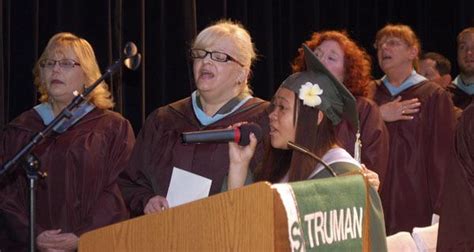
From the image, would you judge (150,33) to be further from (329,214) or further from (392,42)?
(329,214)

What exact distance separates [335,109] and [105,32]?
2.52 meters

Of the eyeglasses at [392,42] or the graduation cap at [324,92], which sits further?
the eyeglasses at [392,42]

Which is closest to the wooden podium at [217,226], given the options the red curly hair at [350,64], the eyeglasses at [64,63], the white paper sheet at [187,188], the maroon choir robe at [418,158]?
the white paper sheet at [187,188]

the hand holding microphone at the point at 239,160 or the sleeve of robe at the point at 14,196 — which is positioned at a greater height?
the hand holding microphone at the point at 239,160

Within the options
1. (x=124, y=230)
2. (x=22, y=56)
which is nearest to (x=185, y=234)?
(x=124, y=230)

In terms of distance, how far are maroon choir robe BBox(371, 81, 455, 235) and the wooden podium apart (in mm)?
3582

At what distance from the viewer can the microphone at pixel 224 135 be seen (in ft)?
11.1

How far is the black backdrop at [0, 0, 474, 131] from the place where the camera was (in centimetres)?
572

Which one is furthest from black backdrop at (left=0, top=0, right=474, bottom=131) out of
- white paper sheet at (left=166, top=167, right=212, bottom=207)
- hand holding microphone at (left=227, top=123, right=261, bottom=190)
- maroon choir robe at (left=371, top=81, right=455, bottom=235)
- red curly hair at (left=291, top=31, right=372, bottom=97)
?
hand holding microphone at (left=227, top=123, right=261, bottom=190)

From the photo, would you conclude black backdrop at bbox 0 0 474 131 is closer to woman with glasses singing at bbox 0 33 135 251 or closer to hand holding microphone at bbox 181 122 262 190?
woman with glasses singing at bbox 0 33 135 251

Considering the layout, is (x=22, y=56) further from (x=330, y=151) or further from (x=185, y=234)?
(x=185, y=234)

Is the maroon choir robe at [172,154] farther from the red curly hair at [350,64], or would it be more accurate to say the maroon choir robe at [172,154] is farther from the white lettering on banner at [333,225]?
the white lettering on banner at [333,225]

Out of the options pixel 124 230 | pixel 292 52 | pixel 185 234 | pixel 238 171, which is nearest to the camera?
pixel 185 234

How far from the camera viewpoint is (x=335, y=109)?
374 cm
